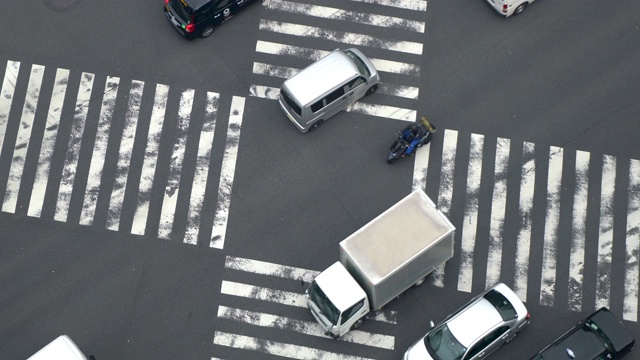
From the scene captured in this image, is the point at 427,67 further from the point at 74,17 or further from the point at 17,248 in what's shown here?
the point at 17,248

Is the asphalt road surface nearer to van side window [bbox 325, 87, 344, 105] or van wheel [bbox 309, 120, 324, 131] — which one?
van wheel [bbox 309, 120, 324, 131]

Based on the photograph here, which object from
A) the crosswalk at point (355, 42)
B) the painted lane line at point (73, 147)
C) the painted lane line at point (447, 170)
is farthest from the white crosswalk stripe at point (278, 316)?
the crosswalk at point (355, 42)

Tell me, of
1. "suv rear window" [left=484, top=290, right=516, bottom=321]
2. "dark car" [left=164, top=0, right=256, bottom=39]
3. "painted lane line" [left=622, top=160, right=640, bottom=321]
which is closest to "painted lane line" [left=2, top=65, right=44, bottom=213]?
Answer: "dark car" [left=164, top=0, right=256, bottom=39]

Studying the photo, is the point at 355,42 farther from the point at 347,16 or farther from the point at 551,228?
the point at 551,228

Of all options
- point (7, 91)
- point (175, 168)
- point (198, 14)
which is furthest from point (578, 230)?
point (7, 91)

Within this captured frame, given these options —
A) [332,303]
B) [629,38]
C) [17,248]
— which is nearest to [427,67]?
[629,38]

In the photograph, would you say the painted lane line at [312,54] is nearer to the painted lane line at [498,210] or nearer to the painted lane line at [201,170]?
the painted lane line at [201,170]
